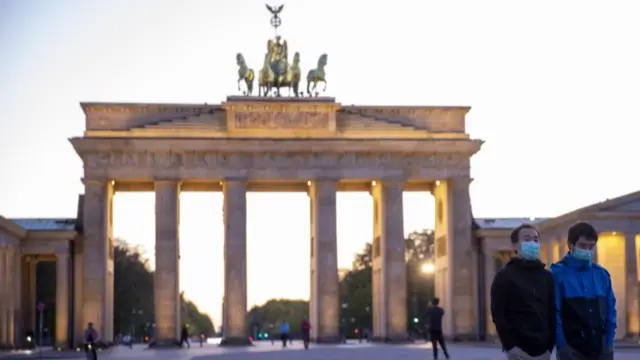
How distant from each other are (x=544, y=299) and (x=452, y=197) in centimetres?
6833

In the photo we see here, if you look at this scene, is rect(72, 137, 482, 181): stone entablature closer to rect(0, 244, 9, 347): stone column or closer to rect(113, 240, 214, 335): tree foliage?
rect(0, 244, 9, 347): stone column

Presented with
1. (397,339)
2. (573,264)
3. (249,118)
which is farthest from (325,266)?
(573,264)

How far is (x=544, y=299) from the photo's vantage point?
13664 millimetres

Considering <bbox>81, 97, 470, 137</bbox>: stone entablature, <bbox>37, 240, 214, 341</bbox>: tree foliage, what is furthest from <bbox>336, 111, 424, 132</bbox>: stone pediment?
<bbox>37, 240, 214, 341</bbox>: tree foliage

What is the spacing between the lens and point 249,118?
80750mm

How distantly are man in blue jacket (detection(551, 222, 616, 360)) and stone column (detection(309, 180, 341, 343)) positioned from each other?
65.6m

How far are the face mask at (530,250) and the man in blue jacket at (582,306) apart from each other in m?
0.68

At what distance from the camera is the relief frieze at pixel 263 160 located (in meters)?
79.6

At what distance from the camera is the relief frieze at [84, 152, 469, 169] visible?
79.6 metres

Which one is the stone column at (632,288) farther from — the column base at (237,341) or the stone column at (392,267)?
the column base at (237,341)

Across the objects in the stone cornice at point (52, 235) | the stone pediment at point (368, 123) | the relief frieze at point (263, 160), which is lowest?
the stone cornice at point (52, 235)

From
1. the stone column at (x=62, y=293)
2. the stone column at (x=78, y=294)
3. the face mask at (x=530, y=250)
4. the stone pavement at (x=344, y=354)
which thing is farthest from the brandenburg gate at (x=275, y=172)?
the face mask at (x=530, y=250)

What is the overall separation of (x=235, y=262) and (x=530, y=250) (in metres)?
66.9

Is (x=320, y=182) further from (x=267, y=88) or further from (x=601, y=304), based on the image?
(x=601, y=304)
